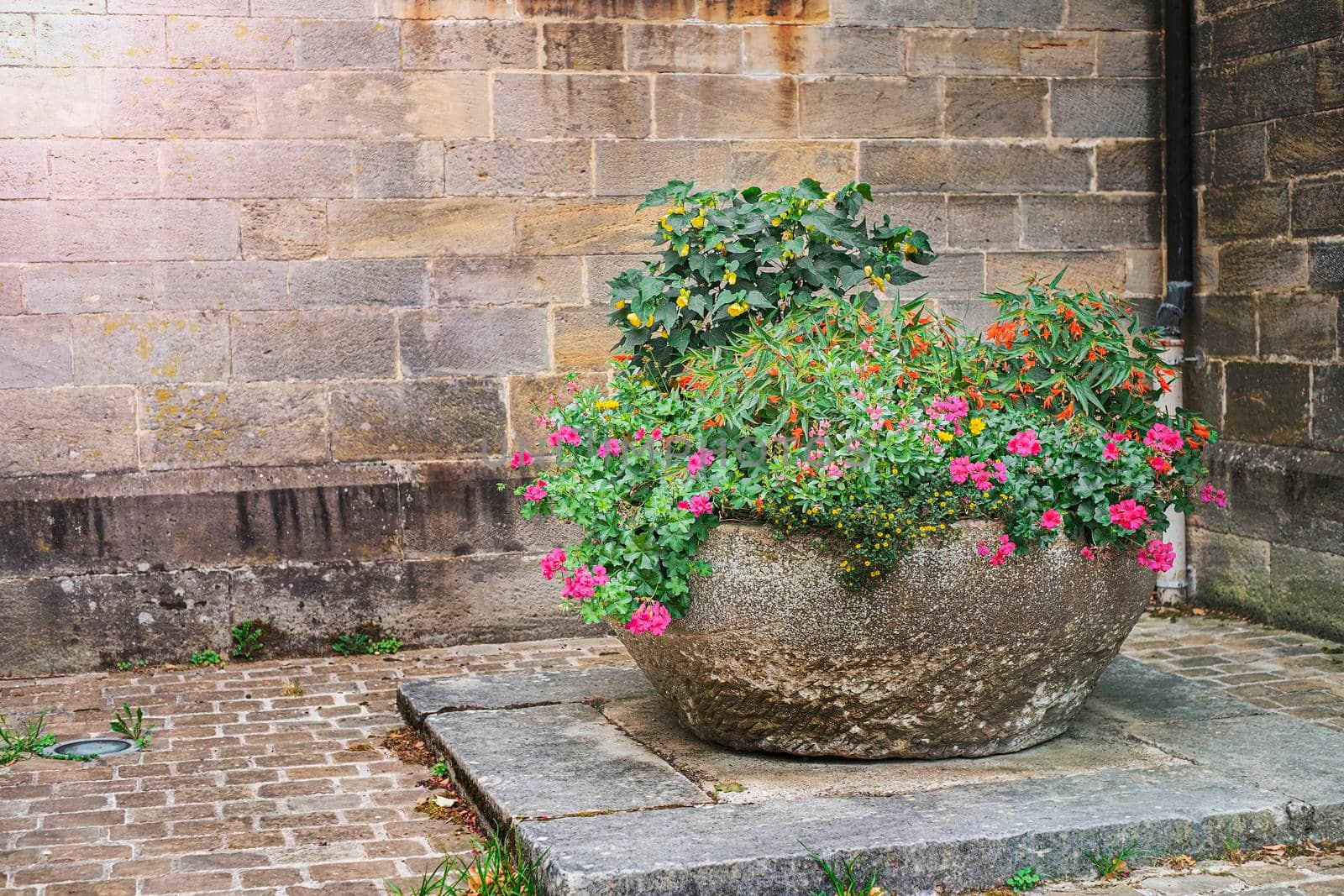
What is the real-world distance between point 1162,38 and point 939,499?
154 inches

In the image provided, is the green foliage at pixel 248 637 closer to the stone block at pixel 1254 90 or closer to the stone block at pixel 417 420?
the stone block at pixel 417 420

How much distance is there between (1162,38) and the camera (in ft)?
22.4

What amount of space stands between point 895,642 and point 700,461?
0.66 metres

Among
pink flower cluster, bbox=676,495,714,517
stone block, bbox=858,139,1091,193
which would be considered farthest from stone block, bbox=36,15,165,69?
pink flower cluster, bbox=676,495,714,517

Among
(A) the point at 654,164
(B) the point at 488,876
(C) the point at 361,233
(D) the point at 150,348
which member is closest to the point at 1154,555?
(B) the point at 488,876

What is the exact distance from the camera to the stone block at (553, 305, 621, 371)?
6418 mm

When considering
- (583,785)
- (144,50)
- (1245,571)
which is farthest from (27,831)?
(1245,571)

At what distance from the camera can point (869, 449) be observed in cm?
380

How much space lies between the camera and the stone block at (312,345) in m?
6.13

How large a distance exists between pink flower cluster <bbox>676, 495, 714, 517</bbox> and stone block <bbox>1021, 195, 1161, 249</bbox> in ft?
11.5

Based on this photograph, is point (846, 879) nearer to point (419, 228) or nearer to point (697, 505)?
point (697, 505)

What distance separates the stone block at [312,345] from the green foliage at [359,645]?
3.49ft

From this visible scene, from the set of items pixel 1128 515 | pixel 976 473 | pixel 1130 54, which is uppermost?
pixel 1130 54

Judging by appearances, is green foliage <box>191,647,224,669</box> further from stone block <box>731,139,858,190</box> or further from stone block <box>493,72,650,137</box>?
stone block <box>731,139,858,190</box>
